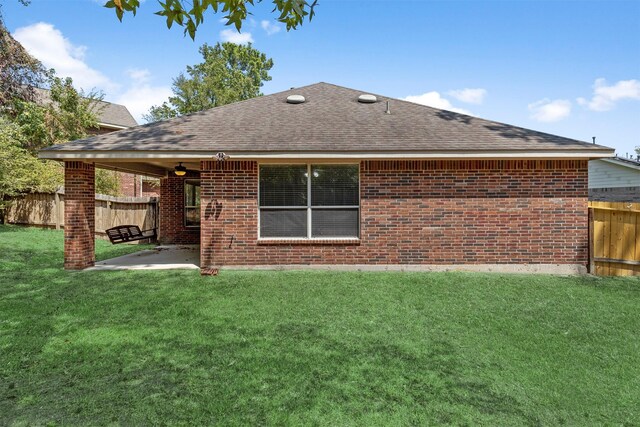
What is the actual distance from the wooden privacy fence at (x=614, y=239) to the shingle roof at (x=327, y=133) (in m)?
1.29

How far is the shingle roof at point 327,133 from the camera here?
7895 millimetres

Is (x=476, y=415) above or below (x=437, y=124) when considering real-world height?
below

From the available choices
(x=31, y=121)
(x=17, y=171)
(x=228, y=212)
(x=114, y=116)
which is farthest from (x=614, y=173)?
(x=114, y=116)

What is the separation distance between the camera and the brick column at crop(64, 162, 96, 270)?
8.19m

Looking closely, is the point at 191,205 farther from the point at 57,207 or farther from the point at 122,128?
the point at 122,128

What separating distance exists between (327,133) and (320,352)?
574 centimetres

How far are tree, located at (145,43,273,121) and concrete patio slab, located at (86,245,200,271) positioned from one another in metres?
22.3

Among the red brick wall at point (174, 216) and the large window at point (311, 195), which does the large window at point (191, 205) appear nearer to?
the red brick wall at point (174, 216)

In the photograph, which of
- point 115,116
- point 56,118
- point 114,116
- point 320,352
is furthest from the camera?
point 115,116

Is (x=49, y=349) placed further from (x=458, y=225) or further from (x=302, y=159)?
(x=458, y=225)

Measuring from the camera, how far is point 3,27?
14.3 m

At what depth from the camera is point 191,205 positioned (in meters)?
13.0

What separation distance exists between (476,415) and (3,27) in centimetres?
1984

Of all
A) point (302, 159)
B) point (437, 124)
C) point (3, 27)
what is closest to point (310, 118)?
point (302, 159)
